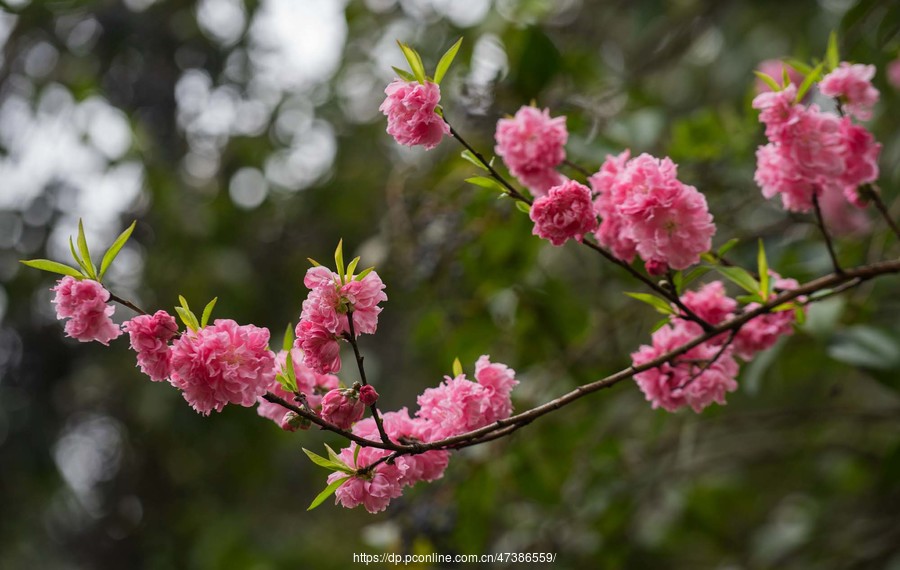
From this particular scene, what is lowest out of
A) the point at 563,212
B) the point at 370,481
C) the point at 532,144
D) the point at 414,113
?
the point at 370,481

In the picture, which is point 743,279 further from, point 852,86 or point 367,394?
point 367,394

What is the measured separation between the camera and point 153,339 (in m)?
0.85

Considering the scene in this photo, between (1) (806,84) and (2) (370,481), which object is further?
(1) (806,84)

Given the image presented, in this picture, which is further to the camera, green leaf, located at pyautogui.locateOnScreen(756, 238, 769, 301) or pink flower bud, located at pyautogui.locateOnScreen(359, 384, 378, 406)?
green leaf, located at pyautogui.locateOnScreen(756, 238, 769, 301)

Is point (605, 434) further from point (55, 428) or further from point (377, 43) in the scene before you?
point (55, 428)

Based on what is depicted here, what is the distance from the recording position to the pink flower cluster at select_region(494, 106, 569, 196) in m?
1.17

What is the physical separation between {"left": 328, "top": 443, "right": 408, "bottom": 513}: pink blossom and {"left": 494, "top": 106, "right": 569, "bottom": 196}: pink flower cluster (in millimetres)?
493

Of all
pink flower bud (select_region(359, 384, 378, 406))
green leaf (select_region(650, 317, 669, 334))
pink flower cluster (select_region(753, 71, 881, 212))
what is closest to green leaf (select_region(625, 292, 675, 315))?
green leaf (select_region(650, 317, 669, 334))

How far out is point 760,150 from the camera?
3.62ft

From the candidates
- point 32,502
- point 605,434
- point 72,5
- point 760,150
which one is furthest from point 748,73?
point 32,502

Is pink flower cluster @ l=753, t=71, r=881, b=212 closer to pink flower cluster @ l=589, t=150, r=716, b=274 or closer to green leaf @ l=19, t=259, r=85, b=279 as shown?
pink flower cluster @ l=589, t=150, r=716, b=274

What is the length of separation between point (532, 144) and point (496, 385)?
0.40 metres

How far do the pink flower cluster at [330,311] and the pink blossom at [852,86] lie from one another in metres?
0.66

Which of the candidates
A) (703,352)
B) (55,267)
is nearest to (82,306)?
(55,267)
